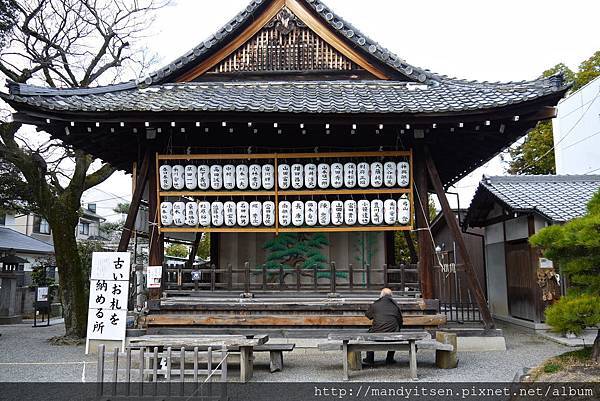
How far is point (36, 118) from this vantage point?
33.3 ft

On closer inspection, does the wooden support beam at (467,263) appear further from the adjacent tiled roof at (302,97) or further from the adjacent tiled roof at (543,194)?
the adjacent tiled roof at (543,194)

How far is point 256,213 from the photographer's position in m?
10.9

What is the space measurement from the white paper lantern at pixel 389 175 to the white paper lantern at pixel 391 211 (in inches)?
14.8

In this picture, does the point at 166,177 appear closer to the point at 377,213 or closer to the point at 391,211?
the point at 377,213

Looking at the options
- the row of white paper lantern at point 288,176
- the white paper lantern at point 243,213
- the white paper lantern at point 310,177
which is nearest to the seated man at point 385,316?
the row of white paper lantern at point 288,176

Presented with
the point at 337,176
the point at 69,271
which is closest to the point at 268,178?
the point at 337,176

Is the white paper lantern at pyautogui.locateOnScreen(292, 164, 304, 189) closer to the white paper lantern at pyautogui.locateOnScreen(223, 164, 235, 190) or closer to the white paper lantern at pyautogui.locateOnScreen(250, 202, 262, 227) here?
the white paper lantern at pyautogui.locateOnScreen(250, 202, 262, 227)

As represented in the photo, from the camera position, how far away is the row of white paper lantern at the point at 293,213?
10883 mm

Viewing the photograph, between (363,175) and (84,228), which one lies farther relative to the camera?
(84,228)

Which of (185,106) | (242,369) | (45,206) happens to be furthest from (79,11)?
(242,369)

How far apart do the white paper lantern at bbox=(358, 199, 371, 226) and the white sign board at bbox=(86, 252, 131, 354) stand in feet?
15.5

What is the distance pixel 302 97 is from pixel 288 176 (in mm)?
1718

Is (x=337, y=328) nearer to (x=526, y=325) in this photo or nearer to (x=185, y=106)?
(x=185, y=106)

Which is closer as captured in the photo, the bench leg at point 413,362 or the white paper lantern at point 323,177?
the bench leg at point 413,362
